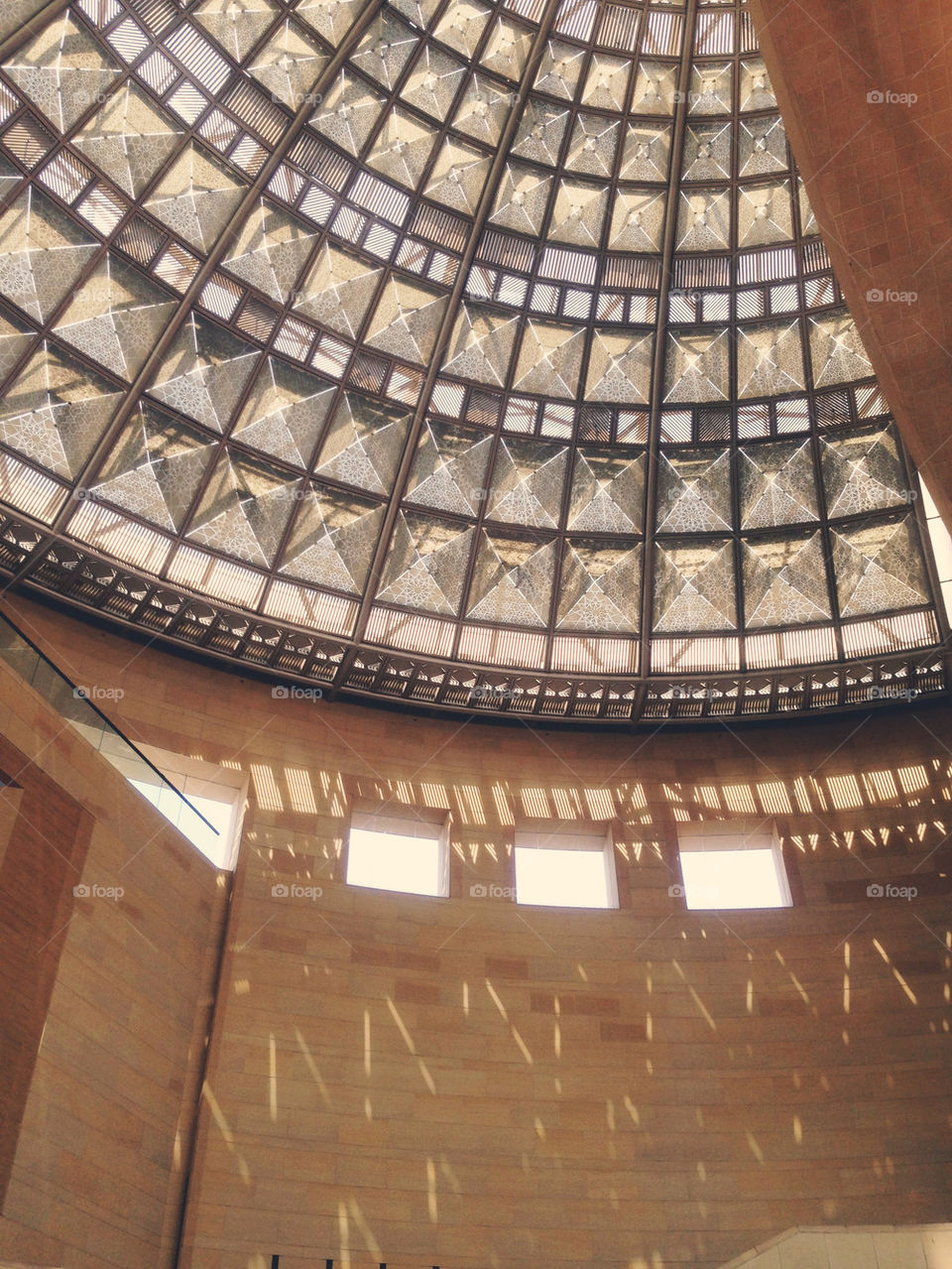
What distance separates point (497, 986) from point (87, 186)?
67.0 feet

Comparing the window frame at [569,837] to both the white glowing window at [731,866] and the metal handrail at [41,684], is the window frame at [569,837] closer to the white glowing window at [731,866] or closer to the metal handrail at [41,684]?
the white glowing window at [731,866]

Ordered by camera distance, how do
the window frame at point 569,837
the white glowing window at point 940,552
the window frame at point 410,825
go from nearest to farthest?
the window frame at point 410,825, the window frame at point 569,837, the white glowing window at point 940,552

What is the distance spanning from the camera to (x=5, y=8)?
22.7 m

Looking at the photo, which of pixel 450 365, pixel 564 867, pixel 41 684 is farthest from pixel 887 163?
pixel 564 867

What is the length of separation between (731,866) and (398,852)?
8790mm

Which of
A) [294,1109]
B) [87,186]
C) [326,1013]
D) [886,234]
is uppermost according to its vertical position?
[87,186]

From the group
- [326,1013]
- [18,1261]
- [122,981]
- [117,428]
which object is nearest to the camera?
[18,1261]

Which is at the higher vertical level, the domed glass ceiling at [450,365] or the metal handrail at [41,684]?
the domed glass ceiling at [450,365]

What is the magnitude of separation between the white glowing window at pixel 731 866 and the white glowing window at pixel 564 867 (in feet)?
6.21

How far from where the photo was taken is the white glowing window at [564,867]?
29031mm

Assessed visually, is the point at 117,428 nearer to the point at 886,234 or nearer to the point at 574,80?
the point at 574,80

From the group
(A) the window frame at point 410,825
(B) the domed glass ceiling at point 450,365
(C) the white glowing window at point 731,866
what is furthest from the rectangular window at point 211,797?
(C) the white glowing window at point 731,866

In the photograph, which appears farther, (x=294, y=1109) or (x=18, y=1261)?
(x=294, y=1109)

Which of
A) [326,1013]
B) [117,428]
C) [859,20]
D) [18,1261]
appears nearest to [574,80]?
[859,20]
